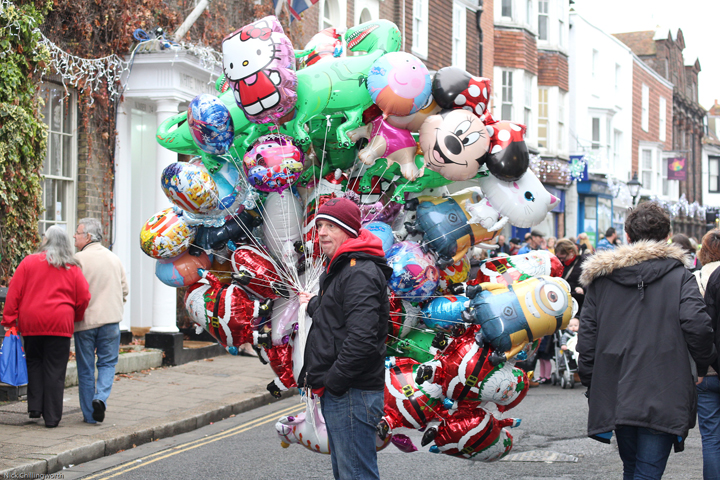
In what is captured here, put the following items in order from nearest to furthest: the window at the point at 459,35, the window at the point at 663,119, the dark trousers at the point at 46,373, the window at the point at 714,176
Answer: the dark trousers at the point at 46,373, the window at the point at 459,35, the window at the point at 663,119, the window at the point at 714,176

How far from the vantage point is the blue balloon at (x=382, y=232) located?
16.4ft

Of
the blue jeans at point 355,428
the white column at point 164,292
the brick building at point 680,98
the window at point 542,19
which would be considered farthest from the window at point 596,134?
the blue jeans at point 355,428

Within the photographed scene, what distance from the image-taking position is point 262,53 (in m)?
4.66

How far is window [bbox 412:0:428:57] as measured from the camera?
64.0 feet

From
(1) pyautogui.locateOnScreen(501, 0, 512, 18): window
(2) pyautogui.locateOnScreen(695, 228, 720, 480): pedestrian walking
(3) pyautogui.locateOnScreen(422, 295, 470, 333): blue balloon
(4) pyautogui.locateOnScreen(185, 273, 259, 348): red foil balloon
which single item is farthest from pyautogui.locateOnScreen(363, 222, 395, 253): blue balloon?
(1) pyautogui.locateOnScreen(501, 0, 512, 18): window

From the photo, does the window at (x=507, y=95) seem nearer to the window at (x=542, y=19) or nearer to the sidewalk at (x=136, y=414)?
the window at (x=542, y=19)

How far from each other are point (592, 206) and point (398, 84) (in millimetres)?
27097

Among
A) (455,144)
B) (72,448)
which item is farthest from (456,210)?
(72,448)

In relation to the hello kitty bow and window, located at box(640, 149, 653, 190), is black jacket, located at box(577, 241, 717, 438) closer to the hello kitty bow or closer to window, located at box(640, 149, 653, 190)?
the hello kitty bow

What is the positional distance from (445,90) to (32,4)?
591 cm

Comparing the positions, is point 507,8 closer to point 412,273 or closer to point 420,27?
point 420,27

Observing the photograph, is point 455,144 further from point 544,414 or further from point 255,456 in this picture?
point 544,414

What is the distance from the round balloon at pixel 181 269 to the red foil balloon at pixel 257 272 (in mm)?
303

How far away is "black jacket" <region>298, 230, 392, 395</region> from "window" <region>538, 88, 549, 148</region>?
79.7ft
